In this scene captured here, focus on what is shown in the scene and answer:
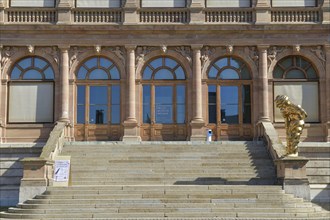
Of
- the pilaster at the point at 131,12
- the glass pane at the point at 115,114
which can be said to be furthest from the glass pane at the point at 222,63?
the glass pane at the point at 115,114

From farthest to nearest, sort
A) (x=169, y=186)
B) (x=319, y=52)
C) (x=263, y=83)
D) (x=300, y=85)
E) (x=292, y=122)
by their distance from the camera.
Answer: (x=300, y=85)
(x=319, y=52)
(x=263, y=83)
(x=292, y=122)
(x=169, y=186)

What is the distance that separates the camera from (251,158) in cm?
2605

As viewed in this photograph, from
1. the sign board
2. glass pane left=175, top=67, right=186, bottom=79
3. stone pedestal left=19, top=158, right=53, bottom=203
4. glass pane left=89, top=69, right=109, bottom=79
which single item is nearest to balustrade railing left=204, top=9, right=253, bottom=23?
glass pane left=175, top=67, right=186, bottom=79

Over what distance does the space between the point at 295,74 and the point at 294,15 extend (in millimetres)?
2803

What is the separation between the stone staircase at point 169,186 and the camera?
2041cm

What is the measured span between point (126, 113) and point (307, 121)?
8468 millimetres

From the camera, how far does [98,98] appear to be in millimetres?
30672

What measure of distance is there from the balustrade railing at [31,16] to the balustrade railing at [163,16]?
422cm

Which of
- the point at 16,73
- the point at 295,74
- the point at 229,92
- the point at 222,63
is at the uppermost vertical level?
the point at 222,63

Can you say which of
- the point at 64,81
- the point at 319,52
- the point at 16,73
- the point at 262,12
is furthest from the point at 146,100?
the point at 319,52

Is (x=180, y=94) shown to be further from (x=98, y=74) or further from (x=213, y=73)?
(x=98, y=74)

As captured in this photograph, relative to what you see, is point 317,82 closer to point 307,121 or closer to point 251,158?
point 307,121

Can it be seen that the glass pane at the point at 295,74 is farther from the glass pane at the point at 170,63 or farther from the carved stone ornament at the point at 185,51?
the glass pane at the point at 170,63

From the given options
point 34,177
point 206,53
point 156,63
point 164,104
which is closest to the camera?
point 34,177
